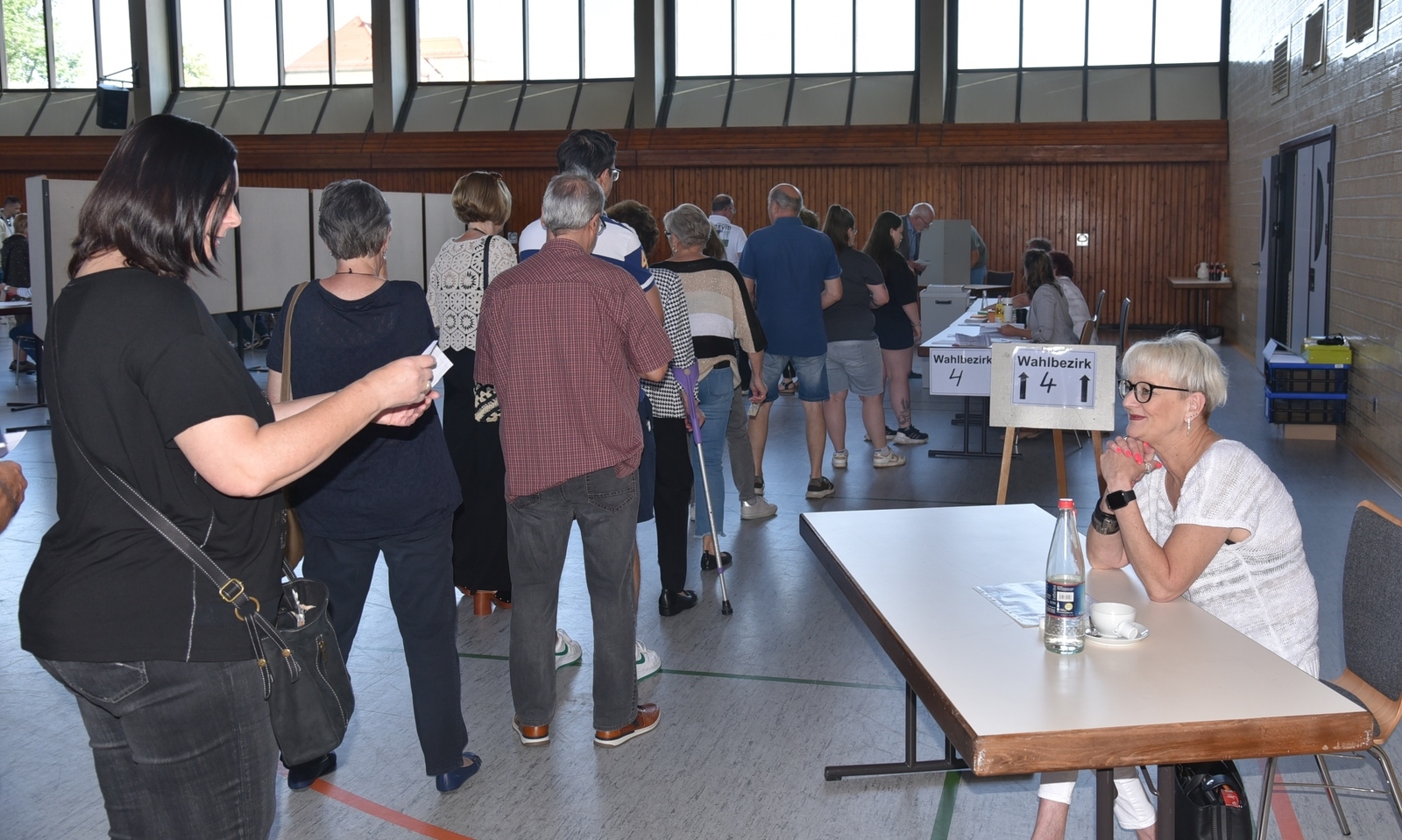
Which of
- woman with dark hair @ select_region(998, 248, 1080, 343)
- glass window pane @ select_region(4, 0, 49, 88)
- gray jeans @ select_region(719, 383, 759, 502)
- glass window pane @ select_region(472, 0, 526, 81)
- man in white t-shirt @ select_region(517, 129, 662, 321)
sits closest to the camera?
man in white t-shirt @ select_region(517, 129, 662, 321)

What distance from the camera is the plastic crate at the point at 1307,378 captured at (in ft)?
25.3

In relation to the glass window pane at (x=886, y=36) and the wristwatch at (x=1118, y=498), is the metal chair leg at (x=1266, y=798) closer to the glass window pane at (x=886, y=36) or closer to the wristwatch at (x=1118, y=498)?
the wristwatch at (x=1118, y=498)

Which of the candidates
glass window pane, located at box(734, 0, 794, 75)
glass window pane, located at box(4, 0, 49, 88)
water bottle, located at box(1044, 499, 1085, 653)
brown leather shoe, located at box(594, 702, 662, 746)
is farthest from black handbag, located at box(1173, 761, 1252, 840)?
glass window pane, located at box(4, 0, 49, 88)

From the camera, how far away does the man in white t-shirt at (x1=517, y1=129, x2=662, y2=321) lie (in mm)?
3557

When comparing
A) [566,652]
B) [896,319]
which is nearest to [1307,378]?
[896,319]

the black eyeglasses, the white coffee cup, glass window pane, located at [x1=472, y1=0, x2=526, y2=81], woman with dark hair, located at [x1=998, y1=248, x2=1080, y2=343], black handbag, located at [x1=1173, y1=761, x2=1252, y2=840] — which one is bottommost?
black handbag, located at [x1=1173, y1=761, x2=1252, y2=840]

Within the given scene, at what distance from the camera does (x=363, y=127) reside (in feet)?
59.5

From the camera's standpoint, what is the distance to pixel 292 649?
5.70 feet

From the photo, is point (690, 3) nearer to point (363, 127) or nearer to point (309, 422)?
point (363, 127)

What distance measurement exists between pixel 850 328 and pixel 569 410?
3.87 m

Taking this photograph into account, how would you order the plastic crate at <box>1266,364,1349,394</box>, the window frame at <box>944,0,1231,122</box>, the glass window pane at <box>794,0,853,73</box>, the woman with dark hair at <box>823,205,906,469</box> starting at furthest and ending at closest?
the glass window pane at <box>794,0,853,73</box>, the window frame at <box>944,0,1231,122</box>, the plastic crate at <box>1266,364,1349,394</box>, the woman with dark hair at <box>823,205,906,469</box>

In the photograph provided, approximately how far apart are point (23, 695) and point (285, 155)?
15.6 meters

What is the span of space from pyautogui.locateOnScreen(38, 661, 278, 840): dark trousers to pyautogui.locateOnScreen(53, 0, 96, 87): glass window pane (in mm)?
21332

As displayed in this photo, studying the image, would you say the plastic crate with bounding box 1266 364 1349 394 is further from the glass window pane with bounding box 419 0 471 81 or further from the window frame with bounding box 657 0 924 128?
the glass window pane with bounding box 419 0 471 81
